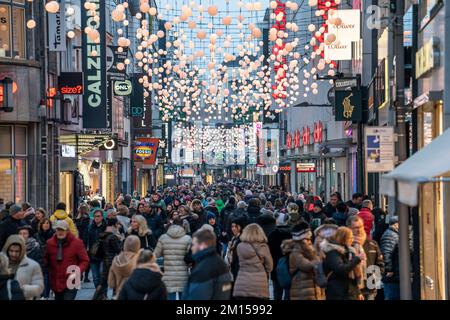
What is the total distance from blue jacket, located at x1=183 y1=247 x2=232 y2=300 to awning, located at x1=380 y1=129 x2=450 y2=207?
6.45 feet

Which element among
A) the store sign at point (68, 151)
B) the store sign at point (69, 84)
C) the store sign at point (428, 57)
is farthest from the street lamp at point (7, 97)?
the store sign at point (428, 57)

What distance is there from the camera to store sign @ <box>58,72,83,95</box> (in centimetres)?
3356

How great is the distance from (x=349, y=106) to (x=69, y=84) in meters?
9.63

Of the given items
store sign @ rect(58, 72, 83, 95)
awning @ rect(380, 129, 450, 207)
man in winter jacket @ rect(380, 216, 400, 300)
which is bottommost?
man in winter jacket @ rect(380, 216, 400, 300)

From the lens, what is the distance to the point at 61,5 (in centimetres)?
3209

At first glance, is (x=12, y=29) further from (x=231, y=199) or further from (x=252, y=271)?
(x=252, y=271)

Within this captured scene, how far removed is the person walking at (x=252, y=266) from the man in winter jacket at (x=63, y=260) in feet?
8.02

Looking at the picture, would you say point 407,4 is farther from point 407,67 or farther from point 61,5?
point 61,5

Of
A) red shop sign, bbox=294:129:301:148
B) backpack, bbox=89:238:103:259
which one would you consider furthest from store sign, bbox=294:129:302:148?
backpack, bbox=89:238:103:259

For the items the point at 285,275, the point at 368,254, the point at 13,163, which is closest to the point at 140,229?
the point at 368,254

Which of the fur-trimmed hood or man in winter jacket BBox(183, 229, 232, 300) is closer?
man in winter jacket BBox(183, 229, 232, 300)

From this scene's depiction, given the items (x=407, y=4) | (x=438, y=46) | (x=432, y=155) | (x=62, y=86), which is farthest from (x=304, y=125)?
(x=432, y=155)

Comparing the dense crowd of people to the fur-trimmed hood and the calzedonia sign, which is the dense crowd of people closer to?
the fur-trimmed hood

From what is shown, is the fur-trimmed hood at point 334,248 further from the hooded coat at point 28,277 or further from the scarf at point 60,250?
the scarf at point 60,250
